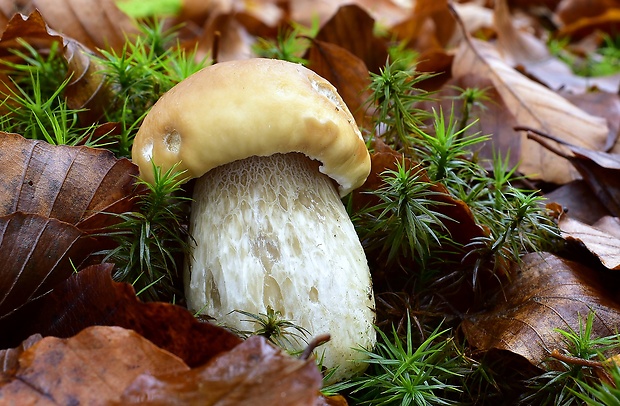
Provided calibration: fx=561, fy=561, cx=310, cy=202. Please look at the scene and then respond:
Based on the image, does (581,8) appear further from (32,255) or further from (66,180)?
(32,255)

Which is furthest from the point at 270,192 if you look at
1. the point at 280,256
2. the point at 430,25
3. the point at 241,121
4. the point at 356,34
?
the point at 430,25

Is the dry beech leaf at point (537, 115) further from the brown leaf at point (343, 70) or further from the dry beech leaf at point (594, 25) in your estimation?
the dry beech leaf at point (594, 25)

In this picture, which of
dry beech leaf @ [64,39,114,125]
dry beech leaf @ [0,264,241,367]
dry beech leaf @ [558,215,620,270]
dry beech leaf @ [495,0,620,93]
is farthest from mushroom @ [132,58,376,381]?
dry beech leaf @ [495,0,620,93]

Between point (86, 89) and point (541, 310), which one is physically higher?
point (86, 89)

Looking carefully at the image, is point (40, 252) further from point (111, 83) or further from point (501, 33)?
point (501, 33)

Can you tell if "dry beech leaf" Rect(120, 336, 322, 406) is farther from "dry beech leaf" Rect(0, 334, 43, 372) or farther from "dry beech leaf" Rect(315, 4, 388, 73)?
"dry beech leaf" Rect(315, 4, 388, 73)
